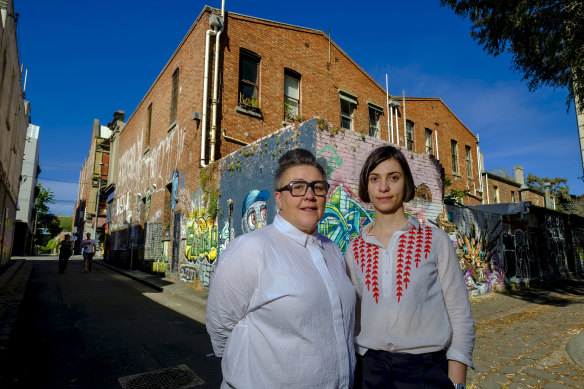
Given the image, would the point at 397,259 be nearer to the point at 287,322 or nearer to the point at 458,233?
the point at 287,322

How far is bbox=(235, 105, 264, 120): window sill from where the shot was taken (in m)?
10.9

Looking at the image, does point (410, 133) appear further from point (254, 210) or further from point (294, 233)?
point (294, 233)

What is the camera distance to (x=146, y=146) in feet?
52.0

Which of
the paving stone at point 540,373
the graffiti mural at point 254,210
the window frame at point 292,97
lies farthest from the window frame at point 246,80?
the paving stone at point 540,373

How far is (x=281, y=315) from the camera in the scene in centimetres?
139

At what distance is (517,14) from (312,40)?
8.08 m

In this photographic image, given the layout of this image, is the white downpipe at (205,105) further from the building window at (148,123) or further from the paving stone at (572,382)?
the paving stone at (572,382)

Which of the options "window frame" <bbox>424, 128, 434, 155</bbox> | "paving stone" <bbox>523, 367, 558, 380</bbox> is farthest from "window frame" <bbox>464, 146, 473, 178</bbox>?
"paving stone" <bbox>523, 367, 558, 380</bbox>

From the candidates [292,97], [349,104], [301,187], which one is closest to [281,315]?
[301,187]

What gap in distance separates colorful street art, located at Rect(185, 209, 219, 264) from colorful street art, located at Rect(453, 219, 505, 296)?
6711 millimetres

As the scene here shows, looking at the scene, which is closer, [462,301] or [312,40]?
[462,301]

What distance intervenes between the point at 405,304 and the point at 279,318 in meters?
0.64

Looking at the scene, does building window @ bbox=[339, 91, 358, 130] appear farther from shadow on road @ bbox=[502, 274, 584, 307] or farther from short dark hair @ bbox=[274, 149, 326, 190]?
short dark hair @ bbox=[274, 149, 326, 190]

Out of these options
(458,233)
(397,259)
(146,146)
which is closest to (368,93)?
(458,233)
